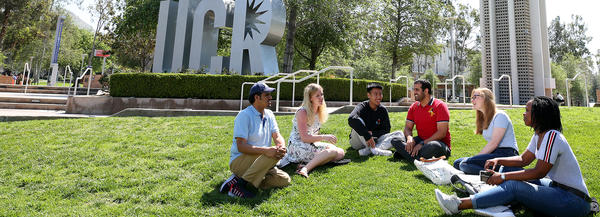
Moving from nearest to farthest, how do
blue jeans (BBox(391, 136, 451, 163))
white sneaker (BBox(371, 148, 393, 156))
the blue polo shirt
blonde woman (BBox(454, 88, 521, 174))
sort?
the blue polo shirt, blonde woman (BBox(454, 88, 521, 174)), blue jeans (BBox(391, 136, 451, 163)), white sneaker (BBox(371, 148, 393, 156))

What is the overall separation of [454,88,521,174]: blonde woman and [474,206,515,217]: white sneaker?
0.87m

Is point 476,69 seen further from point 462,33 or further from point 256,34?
point 256,34

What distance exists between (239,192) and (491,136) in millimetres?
2928

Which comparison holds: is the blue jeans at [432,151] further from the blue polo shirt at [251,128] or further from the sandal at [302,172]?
the blue polo shirt at [251,128]

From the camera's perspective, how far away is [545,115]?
2.49 m

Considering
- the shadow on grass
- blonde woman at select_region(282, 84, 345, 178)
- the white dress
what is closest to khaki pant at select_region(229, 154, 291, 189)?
the shadow on grass

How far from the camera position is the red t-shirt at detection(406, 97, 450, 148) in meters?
4.22

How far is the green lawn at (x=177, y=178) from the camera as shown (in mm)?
2969

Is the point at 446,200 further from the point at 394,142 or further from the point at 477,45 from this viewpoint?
the point at 477,45

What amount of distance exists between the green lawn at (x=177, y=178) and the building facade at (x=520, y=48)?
2095cm

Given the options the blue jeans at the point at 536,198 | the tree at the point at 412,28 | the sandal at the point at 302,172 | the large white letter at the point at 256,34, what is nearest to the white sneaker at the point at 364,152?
the sandal at the point at 302,172

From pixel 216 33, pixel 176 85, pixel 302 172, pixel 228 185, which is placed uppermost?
pixel 216 33

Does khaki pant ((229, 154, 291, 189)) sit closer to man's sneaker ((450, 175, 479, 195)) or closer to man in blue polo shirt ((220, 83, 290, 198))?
man in blue polo shirt ((220, 83, 290, 198))

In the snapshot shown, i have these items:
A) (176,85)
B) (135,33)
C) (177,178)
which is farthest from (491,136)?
(135,33)
